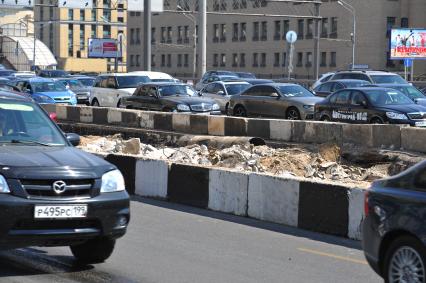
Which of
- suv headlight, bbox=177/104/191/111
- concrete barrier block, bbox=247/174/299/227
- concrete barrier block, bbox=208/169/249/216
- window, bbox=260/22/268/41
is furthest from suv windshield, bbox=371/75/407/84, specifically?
window, bbox=260/22/268/41

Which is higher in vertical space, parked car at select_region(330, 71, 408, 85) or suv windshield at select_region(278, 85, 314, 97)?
parked car at select_region(330, 71, 408, 85)

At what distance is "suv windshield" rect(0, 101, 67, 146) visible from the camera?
840cm

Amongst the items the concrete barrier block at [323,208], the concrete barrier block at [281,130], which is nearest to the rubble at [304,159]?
the concrete barrier block at [281,130]

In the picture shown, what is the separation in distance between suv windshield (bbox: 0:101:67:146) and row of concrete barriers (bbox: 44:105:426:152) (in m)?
9.31

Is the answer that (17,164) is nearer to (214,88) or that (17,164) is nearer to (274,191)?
(274,191)

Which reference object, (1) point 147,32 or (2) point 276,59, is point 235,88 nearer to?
(1) point 147,32

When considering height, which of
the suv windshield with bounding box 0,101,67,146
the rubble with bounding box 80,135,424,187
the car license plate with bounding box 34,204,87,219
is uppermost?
the suv windshield with bounding box 0,101,67,146

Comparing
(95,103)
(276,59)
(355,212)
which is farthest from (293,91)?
(276,59)

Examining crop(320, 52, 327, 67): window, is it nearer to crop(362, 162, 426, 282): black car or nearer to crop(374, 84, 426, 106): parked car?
crop(374, 84, 426, 106): parked car

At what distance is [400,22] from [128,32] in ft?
147

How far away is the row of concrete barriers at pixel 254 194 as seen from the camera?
418 inches

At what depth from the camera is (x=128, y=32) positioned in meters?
114

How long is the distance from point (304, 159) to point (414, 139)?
7.17ft

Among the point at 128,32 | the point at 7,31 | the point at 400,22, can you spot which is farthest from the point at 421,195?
the point at 7,31
